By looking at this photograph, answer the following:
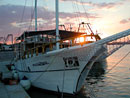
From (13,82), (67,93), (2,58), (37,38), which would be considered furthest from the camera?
(2,58)

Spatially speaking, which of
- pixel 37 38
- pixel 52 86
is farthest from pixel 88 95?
pixel 37 38

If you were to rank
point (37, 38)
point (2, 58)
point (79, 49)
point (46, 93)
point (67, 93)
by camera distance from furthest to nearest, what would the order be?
1. point (2, 58)
2. point (37, 38)
3. point (46, 93)
4. point (67, 93)
5. point (79, 49)

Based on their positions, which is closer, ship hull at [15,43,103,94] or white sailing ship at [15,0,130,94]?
white sailing ship at [15,0,130,94]

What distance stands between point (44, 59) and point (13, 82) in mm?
3562

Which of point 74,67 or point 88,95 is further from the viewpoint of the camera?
point 88,95

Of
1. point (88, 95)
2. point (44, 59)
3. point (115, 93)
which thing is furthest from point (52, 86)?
point (115, 93)

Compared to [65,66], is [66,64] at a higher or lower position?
higher

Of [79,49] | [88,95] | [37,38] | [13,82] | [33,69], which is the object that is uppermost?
[37,38]

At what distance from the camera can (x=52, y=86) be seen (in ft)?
30.9

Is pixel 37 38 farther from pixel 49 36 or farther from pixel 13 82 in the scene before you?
pixel 13 82

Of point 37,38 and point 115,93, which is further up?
point 37,38

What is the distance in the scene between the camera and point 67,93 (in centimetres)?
887

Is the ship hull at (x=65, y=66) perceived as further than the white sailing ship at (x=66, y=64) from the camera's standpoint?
Yes

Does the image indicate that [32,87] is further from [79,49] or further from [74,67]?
[79,49]
